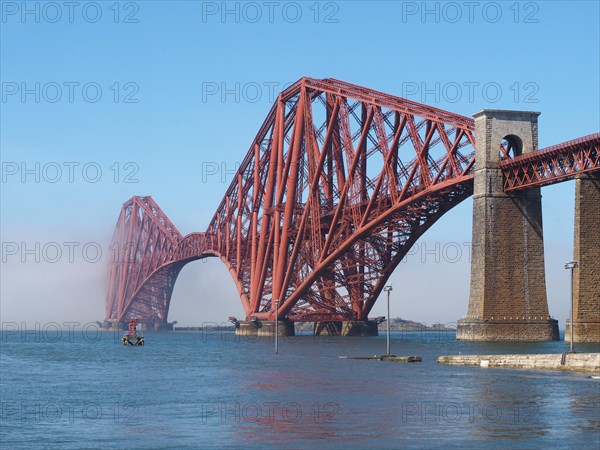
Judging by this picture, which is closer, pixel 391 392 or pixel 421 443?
pixel 421 443

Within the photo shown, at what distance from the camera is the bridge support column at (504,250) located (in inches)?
3541

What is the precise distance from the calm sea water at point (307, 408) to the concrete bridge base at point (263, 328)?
63285 millimetres

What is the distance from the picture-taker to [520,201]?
9225 centimetres

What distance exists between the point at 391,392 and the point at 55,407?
15633 millimetres

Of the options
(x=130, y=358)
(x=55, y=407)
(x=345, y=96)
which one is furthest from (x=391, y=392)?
(x=345, y=96)

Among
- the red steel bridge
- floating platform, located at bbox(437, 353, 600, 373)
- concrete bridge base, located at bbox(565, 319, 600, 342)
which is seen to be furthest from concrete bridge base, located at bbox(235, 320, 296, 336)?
floating platform, located at bbox(437, 353, 600, 373)

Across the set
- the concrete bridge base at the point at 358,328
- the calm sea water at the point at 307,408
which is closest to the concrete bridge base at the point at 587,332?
the calm sea water at the point at 307,408

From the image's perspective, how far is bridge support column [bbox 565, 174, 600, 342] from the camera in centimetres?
8281

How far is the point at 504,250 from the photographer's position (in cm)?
9081

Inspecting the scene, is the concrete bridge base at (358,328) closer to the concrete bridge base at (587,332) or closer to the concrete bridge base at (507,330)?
the concrete bridge base at (507,330)

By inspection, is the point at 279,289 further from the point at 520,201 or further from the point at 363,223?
the point at 520,201

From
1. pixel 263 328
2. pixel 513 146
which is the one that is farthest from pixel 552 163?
pixel 263 328

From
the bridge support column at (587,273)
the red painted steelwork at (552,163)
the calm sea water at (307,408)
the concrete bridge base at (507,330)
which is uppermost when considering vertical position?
the red painted steelwork at (552,163)

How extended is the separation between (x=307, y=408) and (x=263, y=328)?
97939 millimetres
